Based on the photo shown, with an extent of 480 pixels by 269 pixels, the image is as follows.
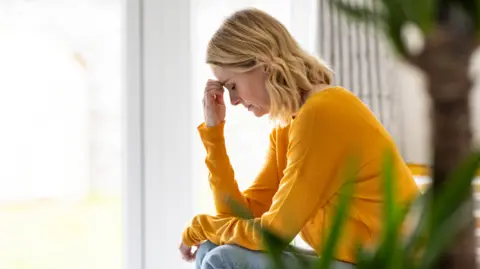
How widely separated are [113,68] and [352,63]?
983 millimetres

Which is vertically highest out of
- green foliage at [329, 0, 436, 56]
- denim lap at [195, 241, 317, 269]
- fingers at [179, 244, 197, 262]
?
green foliage at [329, 0, 436, 56]

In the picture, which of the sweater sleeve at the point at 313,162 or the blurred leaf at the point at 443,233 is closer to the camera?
the blurred leaf at the point at 443,233

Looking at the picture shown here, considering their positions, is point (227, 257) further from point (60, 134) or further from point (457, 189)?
point (457, 189)

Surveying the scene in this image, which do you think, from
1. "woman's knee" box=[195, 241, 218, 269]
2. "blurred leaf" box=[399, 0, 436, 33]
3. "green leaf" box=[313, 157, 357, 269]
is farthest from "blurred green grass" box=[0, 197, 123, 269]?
"blurred leaf" box=[399, 0, 436, 33]

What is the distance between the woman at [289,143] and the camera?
6.10 feet

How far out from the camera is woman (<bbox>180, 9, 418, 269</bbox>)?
6.10 ft

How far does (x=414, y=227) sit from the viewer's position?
2.12ft

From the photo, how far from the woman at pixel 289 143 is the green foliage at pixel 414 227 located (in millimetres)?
1104

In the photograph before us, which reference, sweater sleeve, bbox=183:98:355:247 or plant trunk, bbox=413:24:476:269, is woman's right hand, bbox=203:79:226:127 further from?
plant trunk, bbox=413:24:476:269

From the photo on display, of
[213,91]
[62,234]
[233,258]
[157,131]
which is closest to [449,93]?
[233,258]

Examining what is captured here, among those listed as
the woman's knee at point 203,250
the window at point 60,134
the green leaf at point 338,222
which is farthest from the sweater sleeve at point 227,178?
the green leaf at point 338,222

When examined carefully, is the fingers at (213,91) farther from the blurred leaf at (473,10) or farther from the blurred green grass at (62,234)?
the blurred leaf at (473,10)

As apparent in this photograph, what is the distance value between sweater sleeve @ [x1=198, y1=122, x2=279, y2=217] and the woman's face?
8.0 inches

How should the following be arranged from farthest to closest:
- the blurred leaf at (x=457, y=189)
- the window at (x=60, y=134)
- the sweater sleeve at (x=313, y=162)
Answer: the window at (x=60, y=134) → the sweater sleeve at (x=313, y=162) → the blurred leaf at (x=457, y=189)
